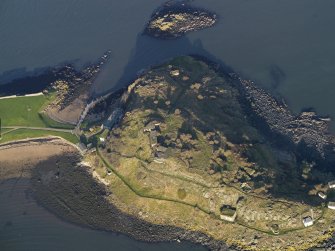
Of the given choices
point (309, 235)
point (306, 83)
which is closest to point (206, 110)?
point (306, 83)

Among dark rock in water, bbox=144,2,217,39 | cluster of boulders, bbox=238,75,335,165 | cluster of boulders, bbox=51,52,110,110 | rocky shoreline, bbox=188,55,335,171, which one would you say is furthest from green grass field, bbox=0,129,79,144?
cluster of boulders, bbox=238,75,335,165

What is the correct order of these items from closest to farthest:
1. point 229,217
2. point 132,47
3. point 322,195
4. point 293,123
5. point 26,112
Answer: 1. point 322,195
2. point 229,217
3. point 293,123
4. point 26,112
5. point 132,47

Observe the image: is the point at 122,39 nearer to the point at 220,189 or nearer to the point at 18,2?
the point at 18,2

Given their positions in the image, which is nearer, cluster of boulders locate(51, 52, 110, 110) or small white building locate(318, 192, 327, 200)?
small white building locate(318, 192, 327, 200)

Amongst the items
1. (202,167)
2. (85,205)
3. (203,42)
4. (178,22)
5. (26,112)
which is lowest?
(85,205)

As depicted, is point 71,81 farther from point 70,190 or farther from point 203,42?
point 203,42

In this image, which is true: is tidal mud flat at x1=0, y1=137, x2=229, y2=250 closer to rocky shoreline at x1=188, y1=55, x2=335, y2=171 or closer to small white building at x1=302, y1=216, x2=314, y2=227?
small white building at x1=302, y1=216, x2=314, y2=227

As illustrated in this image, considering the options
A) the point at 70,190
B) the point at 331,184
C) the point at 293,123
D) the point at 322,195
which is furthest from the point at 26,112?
the point at 331,184
